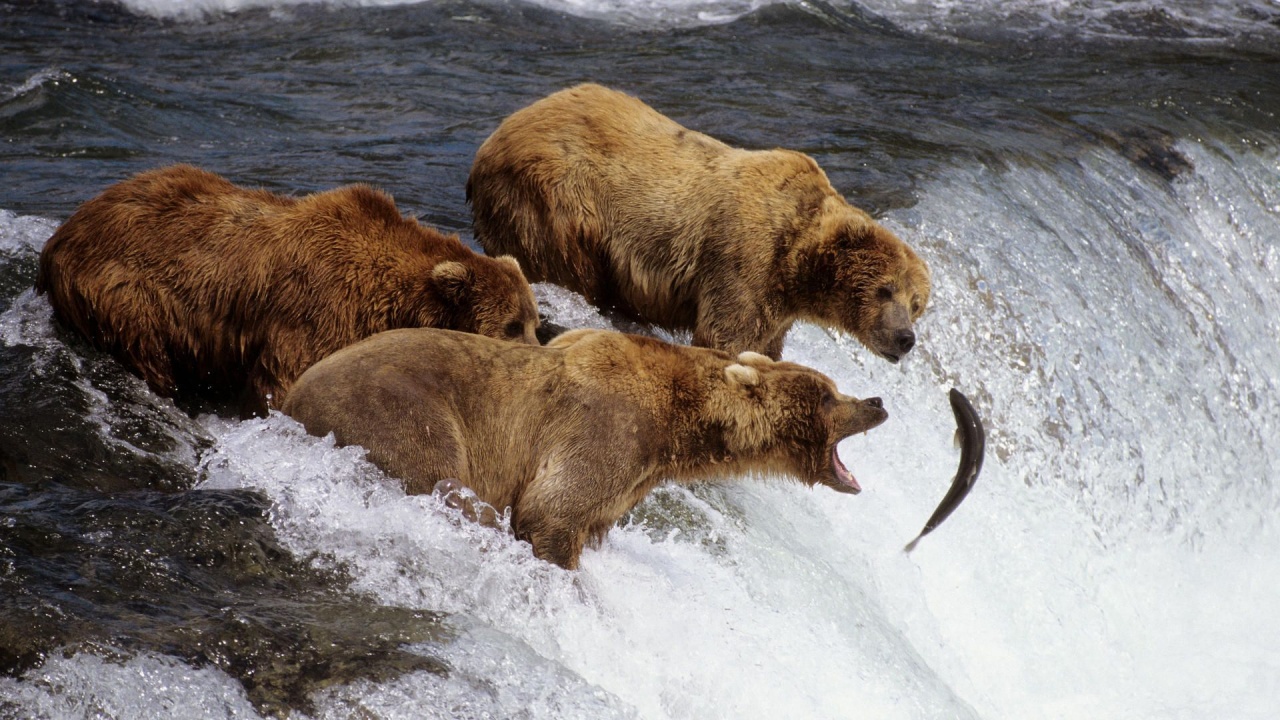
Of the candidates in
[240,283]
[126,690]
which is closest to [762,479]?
[240,283]

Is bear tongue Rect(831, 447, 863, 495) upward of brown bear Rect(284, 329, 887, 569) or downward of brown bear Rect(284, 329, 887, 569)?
downward

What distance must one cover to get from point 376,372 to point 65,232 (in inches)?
65.0

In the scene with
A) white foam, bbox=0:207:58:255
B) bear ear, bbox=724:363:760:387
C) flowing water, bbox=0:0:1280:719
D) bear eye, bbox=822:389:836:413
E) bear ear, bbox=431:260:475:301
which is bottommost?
flowing water, bbox=0:0:1280:719

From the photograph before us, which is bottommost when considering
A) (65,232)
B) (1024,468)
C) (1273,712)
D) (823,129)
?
(1273,712)

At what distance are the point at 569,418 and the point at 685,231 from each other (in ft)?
6.69

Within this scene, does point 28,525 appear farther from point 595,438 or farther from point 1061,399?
point 1061,399

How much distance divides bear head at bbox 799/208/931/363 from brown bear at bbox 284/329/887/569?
1291 millimetres

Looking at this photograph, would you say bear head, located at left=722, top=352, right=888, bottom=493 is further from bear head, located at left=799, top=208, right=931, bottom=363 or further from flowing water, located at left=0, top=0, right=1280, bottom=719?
bear head, located at left=799, top=208, right=931, bottom=363

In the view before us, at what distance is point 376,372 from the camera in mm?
4504

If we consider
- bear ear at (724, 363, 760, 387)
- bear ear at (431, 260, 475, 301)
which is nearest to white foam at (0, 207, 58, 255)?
bear ear at (431, 260, 475, 301)

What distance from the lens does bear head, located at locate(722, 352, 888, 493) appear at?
4.92 m

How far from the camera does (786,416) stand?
4.98 metres

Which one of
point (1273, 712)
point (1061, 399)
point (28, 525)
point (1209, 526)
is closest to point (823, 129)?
point (1061, 399)

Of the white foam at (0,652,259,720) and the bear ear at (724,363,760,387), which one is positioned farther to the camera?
the bear ear at (724,363,760,387)
